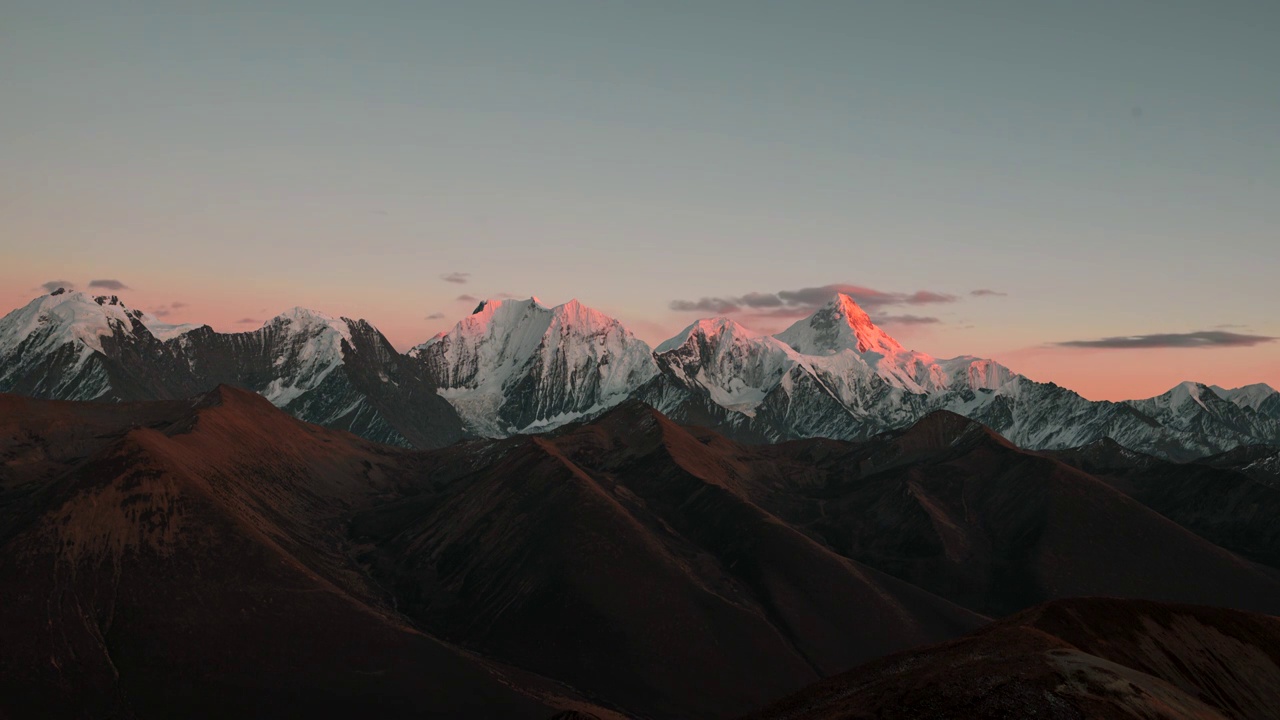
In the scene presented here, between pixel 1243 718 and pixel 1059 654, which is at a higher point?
pixel 1059 654

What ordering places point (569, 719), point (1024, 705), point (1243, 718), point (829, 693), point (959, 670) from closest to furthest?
point (1024, 705)
point (959, 670)
point (829, 693)
point (1243, 718)
point (569, 719)

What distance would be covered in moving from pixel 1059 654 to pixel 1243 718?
152 ft

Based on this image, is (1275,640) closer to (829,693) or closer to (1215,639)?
(1215,639)

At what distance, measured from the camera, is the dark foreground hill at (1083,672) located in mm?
109938

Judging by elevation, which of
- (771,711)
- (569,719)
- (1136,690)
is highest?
(1136,690)

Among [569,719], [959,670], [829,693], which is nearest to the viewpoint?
[959,670]

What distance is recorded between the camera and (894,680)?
411ft

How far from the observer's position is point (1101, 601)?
517 ft

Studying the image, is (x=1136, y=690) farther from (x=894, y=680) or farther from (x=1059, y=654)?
(x=894, y=680)

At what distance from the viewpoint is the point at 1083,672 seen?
114312mm

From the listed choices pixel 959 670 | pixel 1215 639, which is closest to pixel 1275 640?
pixel 1215 639

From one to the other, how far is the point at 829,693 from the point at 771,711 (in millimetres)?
7130

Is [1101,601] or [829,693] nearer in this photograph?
[829,693]

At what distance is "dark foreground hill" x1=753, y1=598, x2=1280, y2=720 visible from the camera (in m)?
110
